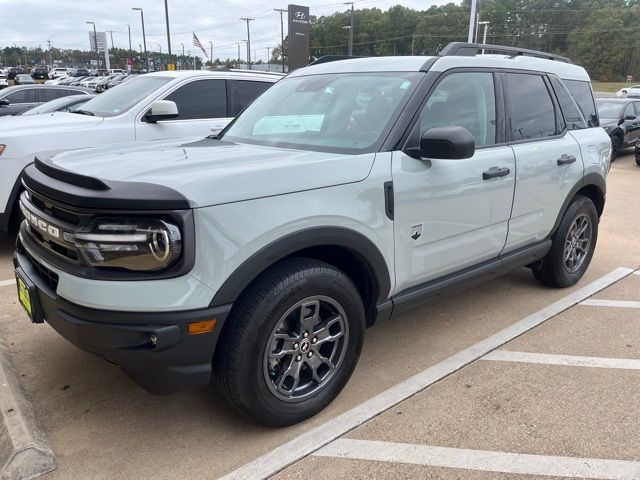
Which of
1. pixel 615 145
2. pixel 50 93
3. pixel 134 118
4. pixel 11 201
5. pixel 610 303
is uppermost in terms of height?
pixel 50 93

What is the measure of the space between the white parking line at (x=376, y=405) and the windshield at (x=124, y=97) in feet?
14.5

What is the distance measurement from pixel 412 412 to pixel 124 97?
503 centimetres

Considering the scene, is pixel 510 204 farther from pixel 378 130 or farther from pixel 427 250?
pixel 378 130

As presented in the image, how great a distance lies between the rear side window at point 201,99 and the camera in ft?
19.8

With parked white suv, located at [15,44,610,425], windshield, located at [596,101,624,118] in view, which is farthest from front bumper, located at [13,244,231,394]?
windshield, located at [596,101,624,118]

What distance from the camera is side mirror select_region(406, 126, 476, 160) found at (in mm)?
2738

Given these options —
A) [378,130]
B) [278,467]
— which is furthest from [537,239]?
[278,467]

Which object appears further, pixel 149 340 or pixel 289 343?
pixel 289 343

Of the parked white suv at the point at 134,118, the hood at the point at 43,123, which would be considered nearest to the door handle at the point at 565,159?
the parked white suv at the point at 134,118

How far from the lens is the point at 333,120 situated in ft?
10.6

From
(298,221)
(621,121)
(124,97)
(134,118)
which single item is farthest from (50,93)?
(621,121)

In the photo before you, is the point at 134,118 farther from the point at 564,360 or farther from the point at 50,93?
the point at 50,93

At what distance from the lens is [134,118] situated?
5742mm

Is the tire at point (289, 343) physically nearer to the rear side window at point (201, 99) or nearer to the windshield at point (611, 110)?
the rear side window at point (201, 99)
